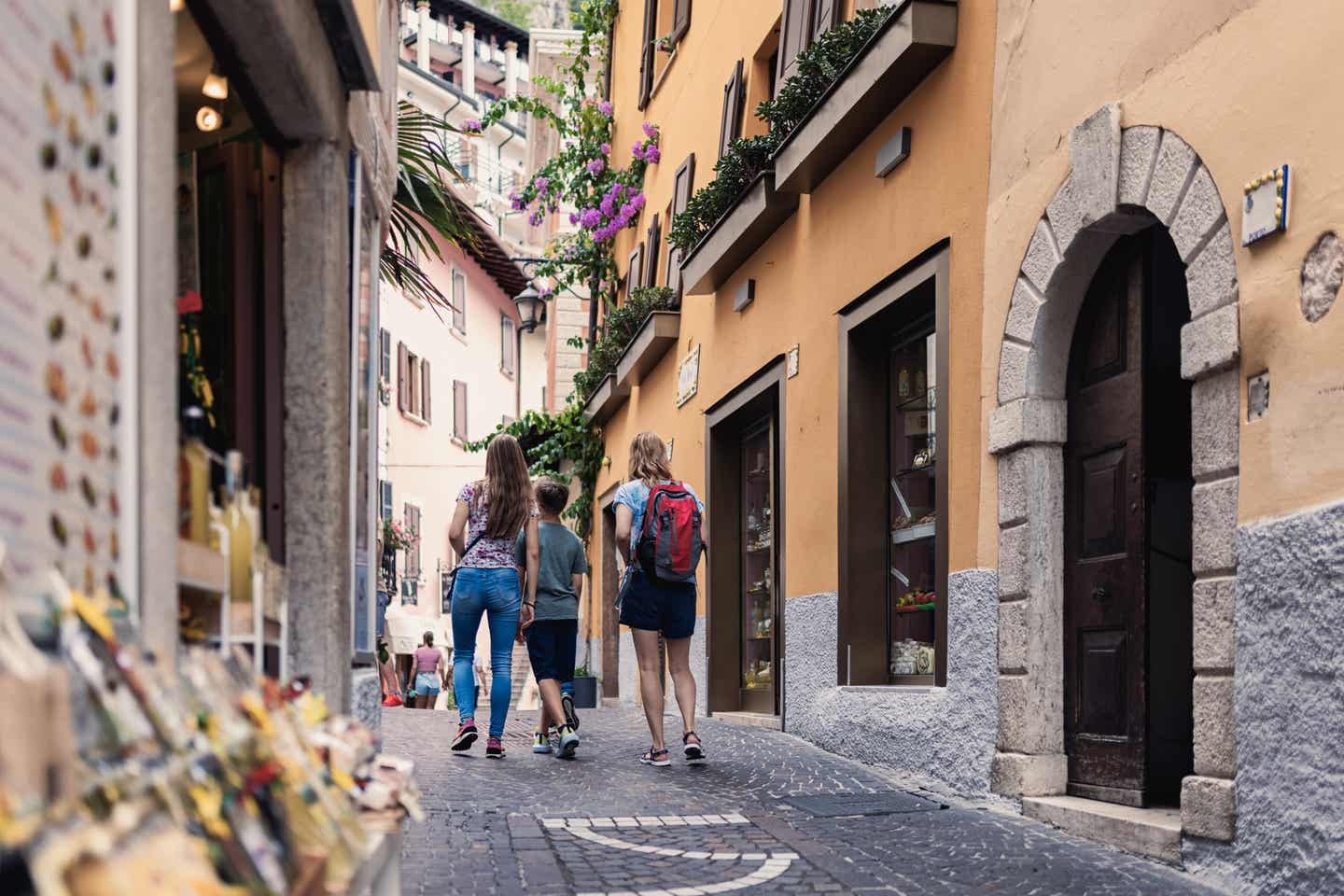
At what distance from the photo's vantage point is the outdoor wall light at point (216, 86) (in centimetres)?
398

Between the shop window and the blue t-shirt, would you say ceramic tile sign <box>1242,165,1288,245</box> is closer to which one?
the shop window

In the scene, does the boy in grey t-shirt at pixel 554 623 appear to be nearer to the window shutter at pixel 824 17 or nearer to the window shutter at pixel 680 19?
the window shutter at pixel 824 17

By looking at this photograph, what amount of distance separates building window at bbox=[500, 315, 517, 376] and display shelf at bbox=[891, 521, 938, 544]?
31114mm

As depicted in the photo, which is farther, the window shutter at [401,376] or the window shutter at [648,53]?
the window shutter at [401,376]

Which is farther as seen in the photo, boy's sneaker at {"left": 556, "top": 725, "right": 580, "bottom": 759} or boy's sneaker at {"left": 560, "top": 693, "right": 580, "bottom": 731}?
boy's sneaker at {"left": 560, "top": 693, "right": 580, "bottom": 731}

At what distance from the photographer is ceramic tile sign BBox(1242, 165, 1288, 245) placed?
15.6 ft

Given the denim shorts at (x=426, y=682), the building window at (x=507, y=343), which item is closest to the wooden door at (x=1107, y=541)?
the denim shorts at (x=426, y=682)

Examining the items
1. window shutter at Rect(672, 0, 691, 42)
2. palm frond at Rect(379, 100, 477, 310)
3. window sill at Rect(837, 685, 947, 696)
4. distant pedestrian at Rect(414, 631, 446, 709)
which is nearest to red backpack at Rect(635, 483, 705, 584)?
window sill at Rect(837, 685, 947, 696)

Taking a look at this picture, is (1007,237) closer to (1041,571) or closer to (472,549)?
(1041,571)

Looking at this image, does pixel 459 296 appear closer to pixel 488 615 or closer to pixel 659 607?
pixel 488 615

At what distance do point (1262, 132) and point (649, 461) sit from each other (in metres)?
3.99

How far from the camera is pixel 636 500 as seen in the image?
8.10m

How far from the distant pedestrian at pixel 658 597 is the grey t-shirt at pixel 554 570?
21.2 inches

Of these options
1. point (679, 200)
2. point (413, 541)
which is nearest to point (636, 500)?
point (679, 200)
